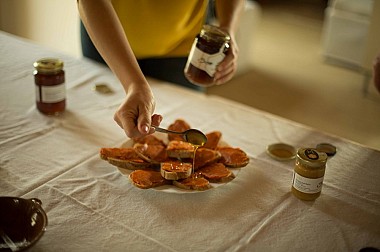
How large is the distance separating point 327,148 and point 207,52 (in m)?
0.39

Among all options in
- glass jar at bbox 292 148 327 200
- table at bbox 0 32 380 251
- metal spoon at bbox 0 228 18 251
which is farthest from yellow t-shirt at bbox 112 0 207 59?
metal spoon at bbox 0 228 18 251

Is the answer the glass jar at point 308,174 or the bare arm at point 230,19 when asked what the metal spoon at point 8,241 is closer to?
the glass jar at point 308,174

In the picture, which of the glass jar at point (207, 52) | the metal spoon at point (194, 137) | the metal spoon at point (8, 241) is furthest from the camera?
the glass jar at point (207, 52)

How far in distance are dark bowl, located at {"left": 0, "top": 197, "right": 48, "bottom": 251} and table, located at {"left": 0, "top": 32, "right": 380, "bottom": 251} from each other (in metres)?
0.04

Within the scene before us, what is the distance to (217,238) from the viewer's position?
3.23 ft

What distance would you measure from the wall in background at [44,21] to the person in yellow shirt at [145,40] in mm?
1375

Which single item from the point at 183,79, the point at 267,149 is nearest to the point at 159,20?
the point at 183,79

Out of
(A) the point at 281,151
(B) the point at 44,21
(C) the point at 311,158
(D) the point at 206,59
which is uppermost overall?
(D) the point at 206,59

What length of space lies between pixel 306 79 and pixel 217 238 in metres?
2.69

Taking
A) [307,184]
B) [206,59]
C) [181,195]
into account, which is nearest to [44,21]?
[206,59]

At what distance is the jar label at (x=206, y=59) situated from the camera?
1.31m

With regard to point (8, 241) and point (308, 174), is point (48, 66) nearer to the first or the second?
point (8, 241)

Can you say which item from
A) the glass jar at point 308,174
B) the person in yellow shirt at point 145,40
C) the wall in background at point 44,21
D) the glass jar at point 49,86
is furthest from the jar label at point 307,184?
the wall in background at point 44,21

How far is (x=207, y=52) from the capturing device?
1.30 metres
